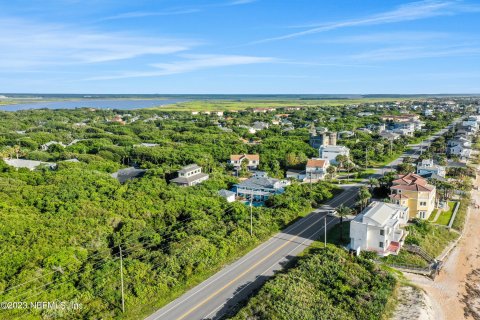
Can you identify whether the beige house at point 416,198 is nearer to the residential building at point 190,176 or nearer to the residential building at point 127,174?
the residential building at point 190,176

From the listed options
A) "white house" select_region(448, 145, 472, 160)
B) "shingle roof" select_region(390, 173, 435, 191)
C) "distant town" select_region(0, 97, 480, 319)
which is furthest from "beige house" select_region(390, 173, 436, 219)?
"white house" select_region(448, 145, 472, 160)

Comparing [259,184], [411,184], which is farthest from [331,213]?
[259,184]

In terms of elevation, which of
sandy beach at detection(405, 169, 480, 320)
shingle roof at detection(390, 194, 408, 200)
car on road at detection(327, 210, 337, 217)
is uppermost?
shingle roof at detection(390, 194, 408, 200)

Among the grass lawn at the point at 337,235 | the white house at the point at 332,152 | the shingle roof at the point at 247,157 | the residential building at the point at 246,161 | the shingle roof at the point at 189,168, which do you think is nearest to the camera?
the grass lawn at the point at 337,235

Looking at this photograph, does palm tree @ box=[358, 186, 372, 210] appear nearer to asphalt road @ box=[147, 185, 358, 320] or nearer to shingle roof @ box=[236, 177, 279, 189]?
asphalt road @ box=[147, 185, 358, 320]

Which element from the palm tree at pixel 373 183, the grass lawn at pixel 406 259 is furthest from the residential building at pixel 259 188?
the grass lawn at pixel 406 259

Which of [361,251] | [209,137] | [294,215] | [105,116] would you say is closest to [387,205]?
[361,251]

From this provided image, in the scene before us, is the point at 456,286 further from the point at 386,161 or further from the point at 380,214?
the point at 386,161

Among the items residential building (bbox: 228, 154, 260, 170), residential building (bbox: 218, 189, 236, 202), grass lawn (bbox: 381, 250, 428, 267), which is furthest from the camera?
residential building (bbox: 228, 154, 260, 170)
